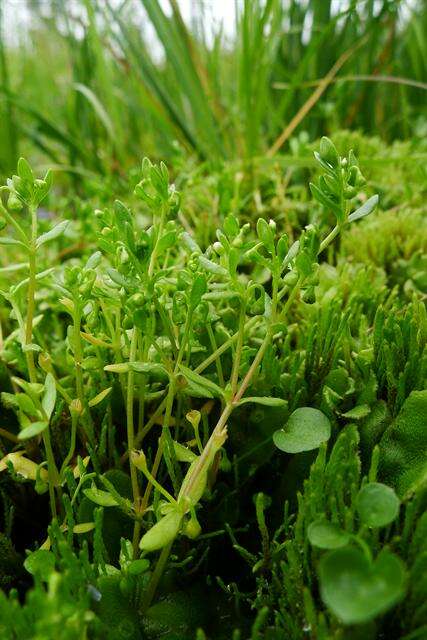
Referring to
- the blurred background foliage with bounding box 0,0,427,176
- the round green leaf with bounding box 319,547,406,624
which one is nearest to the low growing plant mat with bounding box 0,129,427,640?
the round green leaf with bounding box 319,547,406,624

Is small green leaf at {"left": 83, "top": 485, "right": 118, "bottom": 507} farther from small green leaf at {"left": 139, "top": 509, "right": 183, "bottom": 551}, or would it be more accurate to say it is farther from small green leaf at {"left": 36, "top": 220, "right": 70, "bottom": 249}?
small green leaf at {"left": 36, "top": 220, "right": 70, "bottom": 249}

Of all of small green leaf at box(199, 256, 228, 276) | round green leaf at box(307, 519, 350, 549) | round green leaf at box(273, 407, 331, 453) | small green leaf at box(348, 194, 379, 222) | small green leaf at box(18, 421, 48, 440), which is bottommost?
round green leaf at box(273, 407, 331, 453)

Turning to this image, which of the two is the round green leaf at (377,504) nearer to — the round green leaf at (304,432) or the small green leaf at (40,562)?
the round green leaf at (304,432)

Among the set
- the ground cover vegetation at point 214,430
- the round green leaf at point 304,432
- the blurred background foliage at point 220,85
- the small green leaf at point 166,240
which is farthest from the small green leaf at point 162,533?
the blurred background foliage at point 220,85

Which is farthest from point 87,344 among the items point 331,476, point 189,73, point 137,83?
point 137,83

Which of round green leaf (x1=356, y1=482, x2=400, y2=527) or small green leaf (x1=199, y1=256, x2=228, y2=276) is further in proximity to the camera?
Answer: small green leaf (x1=199, y1=256, x2=228, y2=276)

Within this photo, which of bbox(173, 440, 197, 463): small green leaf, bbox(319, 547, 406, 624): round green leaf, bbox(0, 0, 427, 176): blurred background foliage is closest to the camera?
bbox(319, 547, 406, 624): round green leaf
